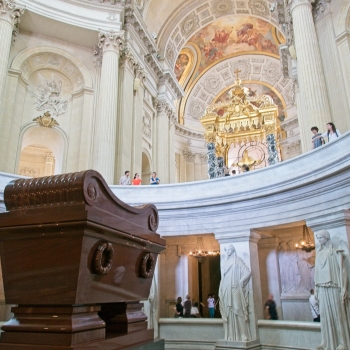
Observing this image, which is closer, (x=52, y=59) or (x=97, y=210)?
(x=97, y=210)

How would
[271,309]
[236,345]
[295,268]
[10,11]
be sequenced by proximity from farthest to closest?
[10,11] < [295,268] < [271,309] < [236,345]

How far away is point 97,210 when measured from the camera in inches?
53.5

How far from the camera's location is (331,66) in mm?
12305

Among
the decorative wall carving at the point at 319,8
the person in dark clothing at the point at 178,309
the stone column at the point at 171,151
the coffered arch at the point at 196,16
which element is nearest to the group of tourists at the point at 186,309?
the person in dark clothing at the point at 178,309

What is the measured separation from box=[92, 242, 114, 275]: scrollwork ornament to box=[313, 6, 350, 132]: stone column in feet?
36.7

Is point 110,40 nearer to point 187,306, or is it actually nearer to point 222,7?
point 187,306

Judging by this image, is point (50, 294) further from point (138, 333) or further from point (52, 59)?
point (52, 59)

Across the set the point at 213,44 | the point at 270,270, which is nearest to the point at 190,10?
the point at 213,44

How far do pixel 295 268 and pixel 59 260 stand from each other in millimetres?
9230

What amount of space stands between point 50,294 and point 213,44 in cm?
2651

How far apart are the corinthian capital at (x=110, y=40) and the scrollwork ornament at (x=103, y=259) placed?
47.2ft

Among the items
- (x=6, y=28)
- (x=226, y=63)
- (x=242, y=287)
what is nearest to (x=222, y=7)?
(x=226, y=63)

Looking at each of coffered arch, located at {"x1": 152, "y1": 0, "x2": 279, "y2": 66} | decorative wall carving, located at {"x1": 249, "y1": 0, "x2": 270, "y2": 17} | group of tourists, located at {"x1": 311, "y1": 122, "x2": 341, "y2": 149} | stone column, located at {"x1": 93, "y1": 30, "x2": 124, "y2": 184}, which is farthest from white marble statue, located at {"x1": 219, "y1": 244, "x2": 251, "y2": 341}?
decorative wall carving, located at {"x1": 249, "y1": 0, "x2": 270, "y2": 17}

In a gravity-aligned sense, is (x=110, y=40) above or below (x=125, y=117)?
above
